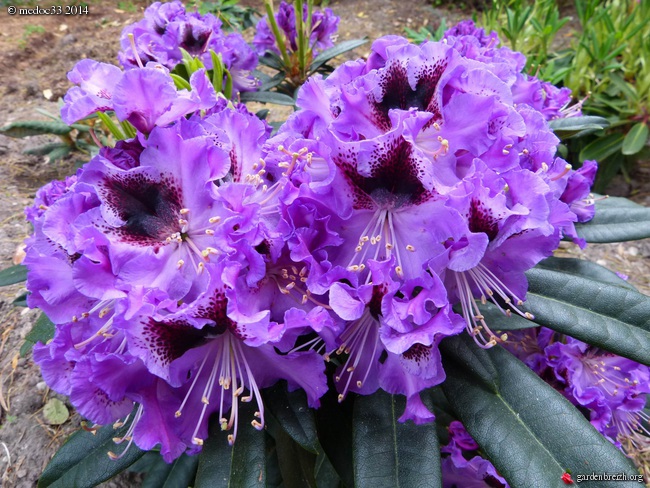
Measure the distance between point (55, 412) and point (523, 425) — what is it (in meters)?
1.56

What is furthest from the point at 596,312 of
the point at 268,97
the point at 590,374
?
the point at 268,97

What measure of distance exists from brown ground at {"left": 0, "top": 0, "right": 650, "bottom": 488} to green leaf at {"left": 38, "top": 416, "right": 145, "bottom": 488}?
0.57 m

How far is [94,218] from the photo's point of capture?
0.68 meters

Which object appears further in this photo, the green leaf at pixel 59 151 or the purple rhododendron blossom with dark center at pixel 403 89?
the green leaf at pixel 59 151

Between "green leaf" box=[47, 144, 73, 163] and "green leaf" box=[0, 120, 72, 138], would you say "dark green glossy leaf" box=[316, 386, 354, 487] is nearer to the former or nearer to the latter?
"green leaf" box=[0, 120, 72, 138]

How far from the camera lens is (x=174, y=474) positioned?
1.34 metres

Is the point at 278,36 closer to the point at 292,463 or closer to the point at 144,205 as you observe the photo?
the point at 144,205

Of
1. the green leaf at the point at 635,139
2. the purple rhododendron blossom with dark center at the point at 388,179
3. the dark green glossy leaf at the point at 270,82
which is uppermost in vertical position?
the purple rhododendron blossom with dark center at the point at 388,179

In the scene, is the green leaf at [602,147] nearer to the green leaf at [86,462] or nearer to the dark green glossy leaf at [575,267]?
the dark green glossy leaf at [575,267]

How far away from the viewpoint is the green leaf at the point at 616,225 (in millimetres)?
1280

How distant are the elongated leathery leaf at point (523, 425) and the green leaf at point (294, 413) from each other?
0.26 metres

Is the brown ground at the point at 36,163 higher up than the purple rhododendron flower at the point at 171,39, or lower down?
lower down

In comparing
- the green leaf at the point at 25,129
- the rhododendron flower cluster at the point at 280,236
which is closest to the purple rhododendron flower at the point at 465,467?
the rhododendron flower cluster at the point at 280,236

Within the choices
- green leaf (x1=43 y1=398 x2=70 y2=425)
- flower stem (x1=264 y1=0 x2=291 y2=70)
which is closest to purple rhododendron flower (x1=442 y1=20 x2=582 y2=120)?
flower stem (x1=264 y1=0 x2=291 y2=70)
